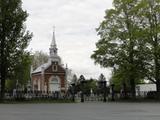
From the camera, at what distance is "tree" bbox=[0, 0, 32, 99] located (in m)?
52.0

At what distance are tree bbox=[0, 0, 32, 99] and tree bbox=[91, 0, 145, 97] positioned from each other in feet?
36.4

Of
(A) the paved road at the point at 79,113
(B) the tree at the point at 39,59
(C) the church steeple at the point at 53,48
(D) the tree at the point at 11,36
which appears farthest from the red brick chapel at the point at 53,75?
(A) the paved road at the point at 79,113

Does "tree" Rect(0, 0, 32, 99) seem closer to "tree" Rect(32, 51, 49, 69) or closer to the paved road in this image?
the paved road

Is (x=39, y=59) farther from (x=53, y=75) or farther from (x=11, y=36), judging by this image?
(x=11, y=36)

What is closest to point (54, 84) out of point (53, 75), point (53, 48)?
point (53, 75)

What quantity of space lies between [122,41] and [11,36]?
15.4 m

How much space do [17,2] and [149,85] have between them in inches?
1518

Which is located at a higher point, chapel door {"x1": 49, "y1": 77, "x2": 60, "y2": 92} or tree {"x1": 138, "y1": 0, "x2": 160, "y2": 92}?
tree {"x1": 138, "y1": 0, "x2": 160, "y2": 92}

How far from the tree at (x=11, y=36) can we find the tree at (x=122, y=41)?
11096 mm

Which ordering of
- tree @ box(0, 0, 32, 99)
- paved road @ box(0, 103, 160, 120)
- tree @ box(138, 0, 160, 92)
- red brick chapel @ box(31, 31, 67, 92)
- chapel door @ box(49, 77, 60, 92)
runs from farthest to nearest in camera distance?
chapel door @ box(49, 77, 60, 92)
red brick chapel @ box(31, 31, 67, 92)
tree @ box(138, 0, 160, 92)
tree @ box(0, 0, 32, 99)
paved road @ box(0, 103, 160, 120)

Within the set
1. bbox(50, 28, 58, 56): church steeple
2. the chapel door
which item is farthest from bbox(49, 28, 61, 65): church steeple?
the chapel door

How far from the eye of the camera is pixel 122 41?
185ft

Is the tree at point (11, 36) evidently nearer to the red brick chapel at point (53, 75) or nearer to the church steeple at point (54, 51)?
the red brick chapel at point (53, 75)

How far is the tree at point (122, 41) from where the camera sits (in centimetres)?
5491
